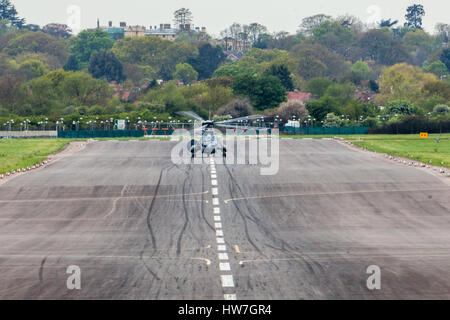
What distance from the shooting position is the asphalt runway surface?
20.8m

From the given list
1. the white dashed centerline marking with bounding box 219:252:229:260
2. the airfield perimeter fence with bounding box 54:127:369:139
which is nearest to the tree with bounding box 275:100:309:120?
the airfield perimeter fence with bounding box 54:127:369:139

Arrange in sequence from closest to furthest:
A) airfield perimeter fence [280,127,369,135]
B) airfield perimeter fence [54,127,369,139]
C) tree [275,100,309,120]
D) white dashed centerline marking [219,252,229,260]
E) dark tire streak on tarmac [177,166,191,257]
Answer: white dashed centerline marking [219,252,229,260] < dark tire streak on tarmac [177,166,191,257] < airfield perimeter fence [54,127,369,139] < airfield perimeter fence [280,127,369,135] < tree [275,100,309,120]

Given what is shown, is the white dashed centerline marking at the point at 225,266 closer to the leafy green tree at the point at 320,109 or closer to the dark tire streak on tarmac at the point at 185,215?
the dark tire streak on tarmac at the point at 185,215

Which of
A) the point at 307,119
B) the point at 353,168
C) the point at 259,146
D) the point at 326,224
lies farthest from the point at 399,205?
the point at 307,119

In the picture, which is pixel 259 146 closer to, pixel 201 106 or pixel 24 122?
pixel 24 122

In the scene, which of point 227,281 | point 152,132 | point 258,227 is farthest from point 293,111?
point 227,281

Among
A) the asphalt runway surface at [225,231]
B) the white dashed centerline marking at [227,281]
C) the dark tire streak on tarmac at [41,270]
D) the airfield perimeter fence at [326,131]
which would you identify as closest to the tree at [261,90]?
the airfield perimeter fence at [326,131]

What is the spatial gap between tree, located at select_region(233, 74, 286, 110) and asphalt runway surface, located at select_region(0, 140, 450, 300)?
126259 mm

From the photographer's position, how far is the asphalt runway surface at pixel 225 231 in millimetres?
20750

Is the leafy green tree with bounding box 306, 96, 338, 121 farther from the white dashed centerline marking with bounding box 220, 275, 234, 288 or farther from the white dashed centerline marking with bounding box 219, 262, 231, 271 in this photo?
the white dashed centerline marking with bounding box 220, 275, 234, 288

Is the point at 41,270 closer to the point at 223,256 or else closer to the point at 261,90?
the point at 223,256

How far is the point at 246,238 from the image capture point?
29156 millimetres

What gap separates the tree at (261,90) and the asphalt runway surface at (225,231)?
126259 millimetres

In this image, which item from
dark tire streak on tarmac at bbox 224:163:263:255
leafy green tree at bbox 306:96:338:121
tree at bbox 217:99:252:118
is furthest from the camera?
tree at bbox 217:99:252:118
